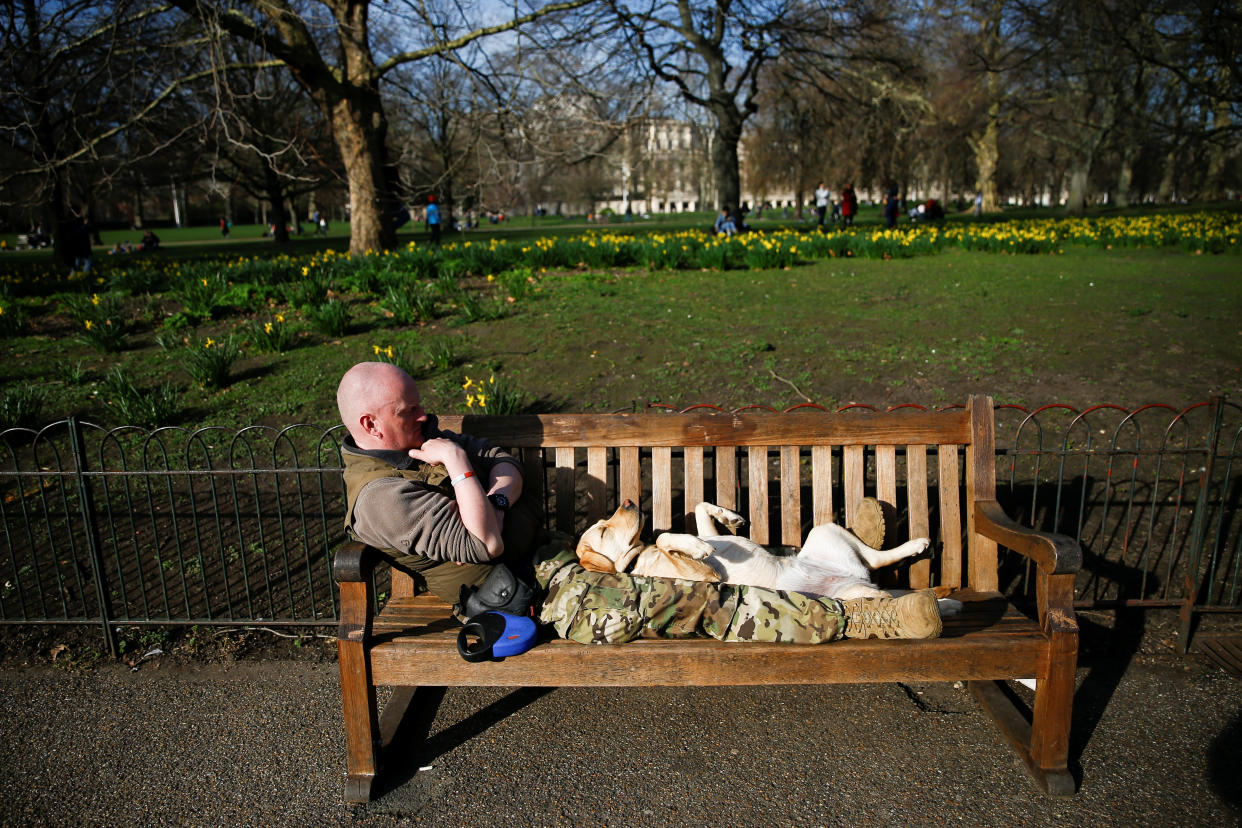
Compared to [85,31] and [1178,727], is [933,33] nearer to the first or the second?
[85,31]

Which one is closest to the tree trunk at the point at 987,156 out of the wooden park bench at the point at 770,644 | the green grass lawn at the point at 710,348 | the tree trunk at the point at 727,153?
the tree trunk at the point at 727,153

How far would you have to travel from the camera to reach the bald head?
99.0 inches

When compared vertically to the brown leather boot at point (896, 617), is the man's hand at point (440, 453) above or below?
above

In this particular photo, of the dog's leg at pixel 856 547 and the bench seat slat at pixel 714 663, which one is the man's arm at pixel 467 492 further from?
the dog's leg at pixel 856 547

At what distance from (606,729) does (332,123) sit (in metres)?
9.92

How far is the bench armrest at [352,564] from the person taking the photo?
8.04 ft

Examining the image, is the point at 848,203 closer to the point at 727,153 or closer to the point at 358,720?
the point at 727,153

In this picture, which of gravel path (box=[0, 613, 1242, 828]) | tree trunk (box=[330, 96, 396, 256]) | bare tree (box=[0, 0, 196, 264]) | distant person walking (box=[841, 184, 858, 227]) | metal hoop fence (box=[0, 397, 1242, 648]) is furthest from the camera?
distant person walking (box=[841, 184, 858, 227])

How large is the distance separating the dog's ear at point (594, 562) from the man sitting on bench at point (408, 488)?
31 centimetres

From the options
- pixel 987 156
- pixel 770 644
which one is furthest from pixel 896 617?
pixel 987 156

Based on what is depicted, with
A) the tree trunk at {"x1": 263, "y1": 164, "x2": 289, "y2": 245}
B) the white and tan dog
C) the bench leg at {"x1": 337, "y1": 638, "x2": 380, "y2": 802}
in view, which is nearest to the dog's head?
the white and tan dog

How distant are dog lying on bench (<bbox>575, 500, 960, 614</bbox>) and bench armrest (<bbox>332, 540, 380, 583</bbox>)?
0.75m

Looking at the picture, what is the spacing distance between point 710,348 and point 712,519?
3.43 metres

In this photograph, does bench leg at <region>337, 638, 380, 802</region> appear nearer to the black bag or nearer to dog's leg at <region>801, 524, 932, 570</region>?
the black bag
